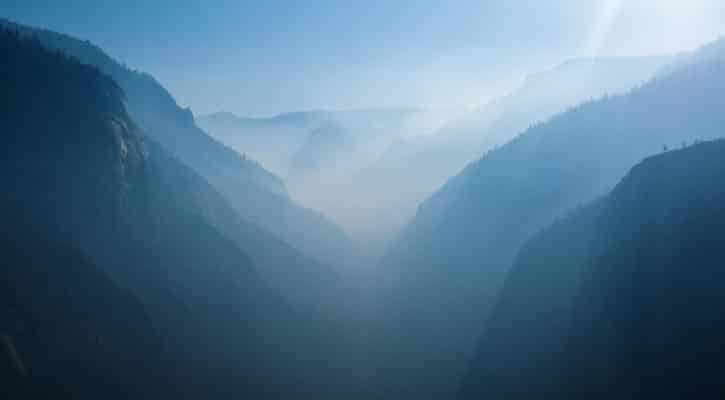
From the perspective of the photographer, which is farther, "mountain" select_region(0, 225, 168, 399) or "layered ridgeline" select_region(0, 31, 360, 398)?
"layered ridgeline" select_region(0, 31, 360, 398)

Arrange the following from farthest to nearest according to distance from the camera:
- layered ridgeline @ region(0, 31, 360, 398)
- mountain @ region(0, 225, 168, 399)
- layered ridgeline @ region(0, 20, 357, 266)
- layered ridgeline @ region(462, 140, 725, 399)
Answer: layered ridgeline @ region(0, 20, 357, 266), layered ridgeline @ region(0, 31, 360, 398), mountain @ region(0, 225, 168, 399), layered ridgeline @ region(462, 140, 725, 399)

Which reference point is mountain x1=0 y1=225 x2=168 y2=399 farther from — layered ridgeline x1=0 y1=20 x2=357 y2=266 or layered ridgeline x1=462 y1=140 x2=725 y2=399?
layered ridgeline x1=0 y1=20 x2=357 y2=266

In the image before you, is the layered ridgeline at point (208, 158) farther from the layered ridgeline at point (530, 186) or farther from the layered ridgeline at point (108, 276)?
the layered ridgeline at point (108, 276)

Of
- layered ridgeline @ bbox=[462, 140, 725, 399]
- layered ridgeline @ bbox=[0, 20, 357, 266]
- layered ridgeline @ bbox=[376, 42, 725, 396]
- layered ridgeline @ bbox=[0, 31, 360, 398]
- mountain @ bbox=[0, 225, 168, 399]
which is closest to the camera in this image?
layered ridgeline @ bbox=[462, 140, 725, 399]

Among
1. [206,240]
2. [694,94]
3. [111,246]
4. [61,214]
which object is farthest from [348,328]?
[694,94]

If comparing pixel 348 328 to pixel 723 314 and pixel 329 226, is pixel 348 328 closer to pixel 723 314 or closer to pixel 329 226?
pixel 723 314

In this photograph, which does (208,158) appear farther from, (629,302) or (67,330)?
(629,302)

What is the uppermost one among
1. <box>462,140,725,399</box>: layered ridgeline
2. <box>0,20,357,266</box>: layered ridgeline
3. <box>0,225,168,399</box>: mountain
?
<box>0,20,357,266</box>: layered ridgeline

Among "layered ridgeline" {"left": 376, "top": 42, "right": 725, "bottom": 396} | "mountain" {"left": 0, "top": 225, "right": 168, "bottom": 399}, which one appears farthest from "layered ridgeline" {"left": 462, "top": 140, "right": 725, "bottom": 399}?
"mountain" {"left": 0, "top": 225, "right": 168, "bottom": 399}
